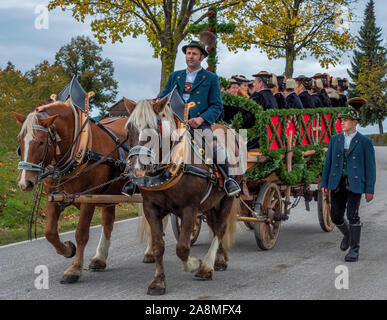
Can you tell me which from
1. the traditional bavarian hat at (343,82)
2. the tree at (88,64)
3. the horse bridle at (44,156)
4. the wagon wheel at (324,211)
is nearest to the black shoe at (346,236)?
the wagon wheel at (324,211)

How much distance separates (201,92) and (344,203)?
2.88m

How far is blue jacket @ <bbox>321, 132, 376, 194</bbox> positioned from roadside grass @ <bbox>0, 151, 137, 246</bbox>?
17.0ft

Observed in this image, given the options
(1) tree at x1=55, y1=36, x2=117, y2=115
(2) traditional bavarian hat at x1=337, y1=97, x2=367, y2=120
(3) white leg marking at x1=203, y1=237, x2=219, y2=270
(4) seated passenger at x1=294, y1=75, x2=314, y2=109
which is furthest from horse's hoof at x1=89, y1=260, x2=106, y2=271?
(1) tree at x1=55, y1=36, x2=117, y2=115

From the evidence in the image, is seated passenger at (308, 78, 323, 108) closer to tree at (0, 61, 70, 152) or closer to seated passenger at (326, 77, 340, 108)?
seated passenger at (326, 77, 340, 108)

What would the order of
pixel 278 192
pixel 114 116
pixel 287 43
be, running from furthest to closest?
pixel 287 43, pixel 278 192, pixel 114 116

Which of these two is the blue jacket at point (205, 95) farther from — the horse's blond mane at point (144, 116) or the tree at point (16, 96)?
the tree at point (16, 96)

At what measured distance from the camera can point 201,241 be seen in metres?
9.33

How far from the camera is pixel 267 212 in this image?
8492 millimetres

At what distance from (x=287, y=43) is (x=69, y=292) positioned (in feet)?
62.7

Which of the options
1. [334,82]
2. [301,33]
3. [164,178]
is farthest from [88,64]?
[164,178]

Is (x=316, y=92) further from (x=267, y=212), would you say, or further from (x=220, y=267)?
(x=220, y=267)

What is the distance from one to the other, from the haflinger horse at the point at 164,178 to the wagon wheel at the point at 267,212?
Result: 6.03 ft

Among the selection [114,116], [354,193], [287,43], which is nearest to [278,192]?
[354,193]
